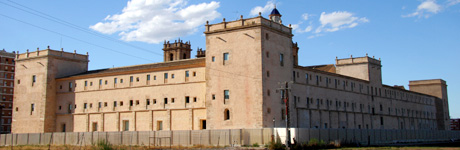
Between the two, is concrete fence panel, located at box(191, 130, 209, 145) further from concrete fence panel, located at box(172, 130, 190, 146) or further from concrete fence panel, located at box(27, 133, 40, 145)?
concrete fence panel, located at box(27, 133, 40, 145)

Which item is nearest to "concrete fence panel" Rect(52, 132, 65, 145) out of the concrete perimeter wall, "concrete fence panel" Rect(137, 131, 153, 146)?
the concrete perimeter wall

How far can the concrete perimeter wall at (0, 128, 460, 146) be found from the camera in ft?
160

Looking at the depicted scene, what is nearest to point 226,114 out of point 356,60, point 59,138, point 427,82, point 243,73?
point 243,73

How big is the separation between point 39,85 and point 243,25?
34755 millimetres

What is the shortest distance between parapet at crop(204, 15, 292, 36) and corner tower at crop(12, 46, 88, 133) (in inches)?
997

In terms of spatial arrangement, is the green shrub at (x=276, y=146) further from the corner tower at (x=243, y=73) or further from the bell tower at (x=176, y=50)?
the bell tower at (x=176, y=50)

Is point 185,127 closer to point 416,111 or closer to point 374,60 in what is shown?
point 374,60

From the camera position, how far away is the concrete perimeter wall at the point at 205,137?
4875 cm

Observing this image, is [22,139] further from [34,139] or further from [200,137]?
[200,137]

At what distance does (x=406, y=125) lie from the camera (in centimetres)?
9394

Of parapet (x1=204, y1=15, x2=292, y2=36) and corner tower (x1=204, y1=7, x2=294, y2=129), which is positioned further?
parapet (x1=204, y1=15, x2=292, y2=36)

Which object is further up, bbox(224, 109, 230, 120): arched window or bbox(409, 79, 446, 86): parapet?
bbox(409, 79, 446, 86): parapet

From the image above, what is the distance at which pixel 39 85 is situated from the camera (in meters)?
72.4

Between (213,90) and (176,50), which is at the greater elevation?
(176,50)
